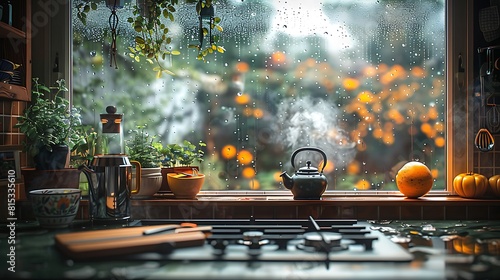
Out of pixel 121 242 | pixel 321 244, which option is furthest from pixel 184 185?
pixel 321 244

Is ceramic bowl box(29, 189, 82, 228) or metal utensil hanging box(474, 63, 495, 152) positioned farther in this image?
metal utensil hanging box(474, 63, 495, 152)

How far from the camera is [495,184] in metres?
2.15

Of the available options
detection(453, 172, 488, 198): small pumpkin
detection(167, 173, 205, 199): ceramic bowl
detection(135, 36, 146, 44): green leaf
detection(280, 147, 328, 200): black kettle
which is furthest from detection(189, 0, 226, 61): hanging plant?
detection(453, 172, 488, 198): small pumpkin

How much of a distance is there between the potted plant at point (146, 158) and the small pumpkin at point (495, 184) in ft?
4.82

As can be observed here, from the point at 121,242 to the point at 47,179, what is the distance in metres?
0.90

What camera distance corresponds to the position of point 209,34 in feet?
7.82

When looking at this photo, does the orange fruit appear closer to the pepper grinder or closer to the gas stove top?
the gas stove top

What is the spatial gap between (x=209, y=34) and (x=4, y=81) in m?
0.94

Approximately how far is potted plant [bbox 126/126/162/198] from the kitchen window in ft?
→ 0.27

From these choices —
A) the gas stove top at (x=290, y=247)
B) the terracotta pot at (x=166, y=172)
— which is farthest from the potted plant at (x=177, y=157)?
the gas stove top at (x=290, y=247)

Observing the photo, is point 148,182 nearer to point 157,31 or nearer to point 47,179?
point 47,179

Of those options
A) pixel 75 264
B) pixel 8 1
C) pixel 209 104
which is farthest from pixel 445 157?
pixel 8 1

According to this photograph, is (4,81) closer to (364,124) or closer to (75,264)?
(75,264)

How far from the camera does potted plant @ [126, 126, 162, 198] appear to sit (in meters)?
2.17
